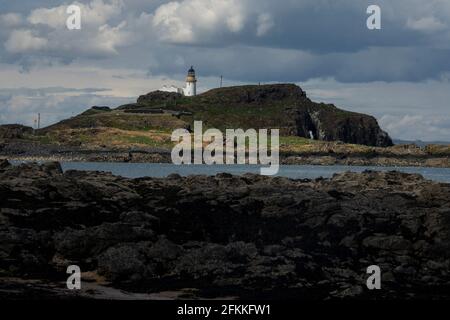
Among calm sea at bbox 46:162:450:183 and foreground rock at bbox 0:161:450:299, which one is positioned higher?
calm sea at bbox 46:162:450:183

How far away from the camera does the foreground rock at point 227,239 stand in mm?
29391

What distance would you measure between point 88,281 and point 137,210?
8901 mm

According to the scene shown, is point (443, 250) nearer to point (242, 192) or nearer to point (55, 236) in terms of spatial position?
point (242, 192)

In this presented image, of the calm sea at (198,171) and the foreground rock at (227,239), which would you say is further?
the calm sea at (198,171)

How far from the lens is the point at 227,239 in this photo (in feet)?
113

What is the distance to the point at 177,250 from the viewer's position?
105 ft

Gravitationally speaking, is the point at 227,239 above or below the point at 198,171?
below

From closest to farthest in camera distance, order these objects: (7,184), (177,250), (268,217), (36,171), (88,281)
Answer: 1. (88,281)
2. (177,250)
3. (268,217)
4. (7,184)
5. (36,171)

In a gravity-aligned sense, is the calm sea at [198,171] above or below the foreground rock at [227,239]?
above

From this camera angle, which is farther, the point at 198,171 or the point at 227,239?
the point at 198,171

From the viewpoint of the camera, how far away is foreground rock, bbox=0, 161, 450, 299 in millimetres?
29391
